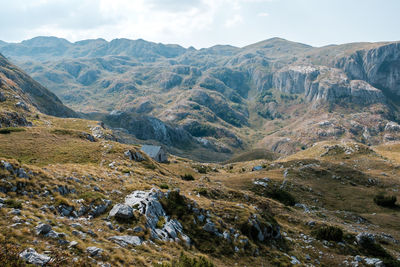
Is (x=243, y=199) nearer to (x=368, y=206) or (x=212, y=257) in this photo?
(x=212, y=257)

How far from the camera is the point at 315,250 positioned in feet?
91.9

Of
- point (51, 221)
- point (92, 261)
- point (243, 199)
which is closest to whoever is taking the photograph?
point (92, 261)

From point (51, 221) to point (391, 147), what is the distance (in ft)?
607

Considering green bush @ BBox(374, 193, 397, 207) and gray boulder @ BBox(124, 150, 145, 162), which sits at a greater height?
gray boulder @ BBox(124, 150, 145, 162)

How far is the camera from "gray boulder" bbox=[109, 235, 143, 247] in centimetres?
1641

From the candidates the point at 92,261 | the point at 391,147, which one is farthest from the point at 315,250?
the point at 391,147

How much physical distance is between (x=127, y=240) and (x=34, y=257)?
672 cm

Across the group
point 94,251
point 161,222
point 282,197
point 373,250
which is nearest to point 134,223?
point 161,222

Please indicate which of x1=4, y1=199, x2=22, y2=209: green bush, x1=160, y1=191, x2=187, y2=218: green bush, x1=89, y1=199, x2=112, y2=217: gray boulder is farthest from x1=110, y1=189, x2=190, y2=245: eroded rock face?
x1=4, y1=199, x2=22, y2=209: green bush

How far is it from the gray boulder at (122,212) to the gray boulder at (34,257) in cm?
809

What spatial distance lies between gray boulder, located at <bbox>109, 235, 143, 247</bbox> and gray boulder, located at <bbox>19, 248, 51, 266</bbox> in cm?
537

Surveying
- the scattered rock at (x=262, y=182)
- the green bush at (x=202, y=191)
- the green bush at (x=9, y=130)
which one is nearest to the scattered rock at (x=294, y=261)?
the green bush at (x=202, y=191)

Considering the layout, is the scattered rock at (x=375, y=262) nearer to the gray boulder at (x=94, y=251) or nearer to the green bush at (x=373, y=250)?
the green bush at (x=373, y=250)

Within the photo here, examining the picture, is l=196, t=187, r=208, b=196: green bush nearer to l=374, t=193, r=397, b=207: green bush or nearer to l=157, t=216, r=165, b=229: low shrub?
l=157, t=216, r=165, b=229: low shrub
